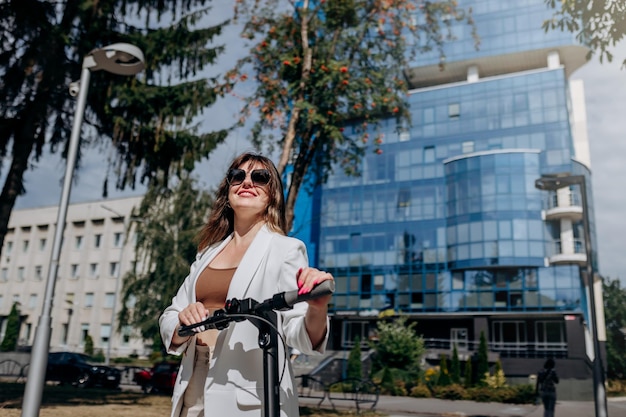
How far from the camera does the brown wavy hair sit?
2.19 m

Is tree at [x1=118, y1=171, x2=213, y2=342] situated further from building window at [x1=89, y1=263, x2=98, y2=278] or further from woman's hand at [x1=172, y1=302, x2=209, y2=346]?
woman's hand at [x1=172, y1=302, x2=209, y2=346]

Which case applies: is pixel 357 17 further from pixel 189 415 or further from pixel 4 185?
pixel 189 415

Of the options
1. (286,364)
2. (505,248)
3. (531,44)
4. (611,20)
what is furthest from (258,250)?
(531,44)

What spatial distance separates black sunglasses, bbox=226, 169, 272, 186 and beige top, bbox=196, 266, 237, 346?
345 mm

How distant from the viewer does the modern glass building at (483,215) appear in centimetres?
3709

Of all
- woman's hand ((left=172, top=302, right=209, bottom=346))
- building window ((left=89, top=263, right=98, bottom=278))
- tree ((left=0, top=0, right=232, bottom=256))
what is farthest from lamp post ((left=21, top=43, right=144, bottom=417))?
building window ((left=89, top=263, right=98, bottom=278))

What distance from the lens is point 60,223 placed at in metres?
7.90

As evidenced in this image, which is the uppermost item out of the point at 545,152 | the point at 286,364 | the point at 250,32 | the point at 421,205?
the point at 545,152

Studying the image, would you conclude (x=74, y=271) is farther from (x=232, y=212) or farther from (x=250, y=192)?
(x=250, y=192)

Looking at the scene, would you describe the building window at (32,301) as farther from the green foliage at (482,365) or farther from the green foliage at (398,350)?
the green foliage at (482,365)

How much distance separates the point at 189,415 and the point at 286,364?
14.8 inches

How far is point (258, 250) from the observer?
1994 millimetres

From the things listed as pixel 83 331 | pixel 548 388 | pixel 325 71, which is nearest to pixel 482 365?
pixel 548 388

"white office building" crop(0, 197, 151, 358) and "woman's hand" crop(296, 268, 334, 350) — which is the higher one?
"white office building" crop(0, 197, 151, 358)
